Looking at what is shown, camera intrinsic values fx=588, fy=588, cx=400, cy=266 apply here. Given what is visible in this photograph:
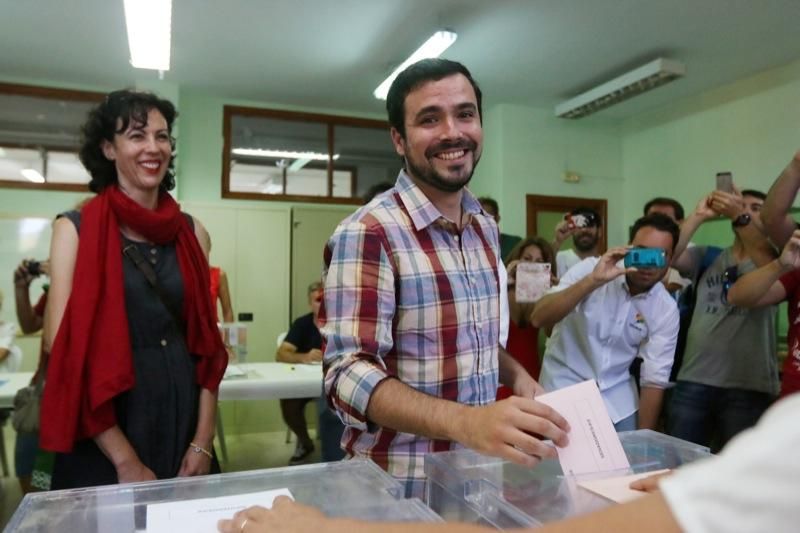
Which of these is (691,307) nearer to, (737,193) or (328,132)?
(737,193)

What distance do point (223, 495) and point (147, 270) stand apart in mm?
840

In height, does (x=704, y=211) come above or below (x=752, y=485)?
above

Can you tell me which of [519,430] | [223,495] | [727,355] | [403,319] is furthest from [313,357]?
[519,430]

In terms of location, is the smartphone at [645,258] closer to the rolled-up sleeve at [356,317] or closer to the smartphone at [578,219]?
the rolled-up sleeve at [356,317]

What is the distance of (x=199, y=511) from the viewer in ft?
2.43

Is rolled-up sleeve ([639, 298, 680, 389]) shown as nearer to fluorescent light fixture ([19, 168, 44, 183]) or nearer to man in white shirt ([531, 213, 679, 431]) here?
man in white shirt ([531, 213, 679, 431])

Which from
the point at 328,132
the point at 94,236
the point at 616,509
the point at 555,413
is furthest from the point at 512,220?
the point at 616,509

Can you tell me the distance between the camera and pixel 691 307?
3.15 metres

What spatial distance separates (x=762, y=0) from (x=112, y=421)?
426cm

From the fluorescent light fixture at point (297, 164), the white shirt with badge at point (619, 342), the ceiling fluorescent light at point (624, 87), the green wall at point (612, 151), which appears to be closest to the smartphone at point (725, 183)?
the white shirt with badge at point (619, 342)

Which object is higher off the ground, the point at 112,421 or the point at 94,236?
the point at 94,236

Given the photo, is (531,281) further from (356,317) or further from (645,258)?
(356,317)

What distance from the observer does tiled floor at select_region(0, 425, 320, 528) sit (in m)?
3.80

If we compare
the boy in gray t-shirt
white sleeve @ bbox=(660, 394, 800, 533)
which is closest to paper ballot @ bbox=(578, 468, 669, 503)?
white sleeve @ bbox=(660, 394, 800, 533)
